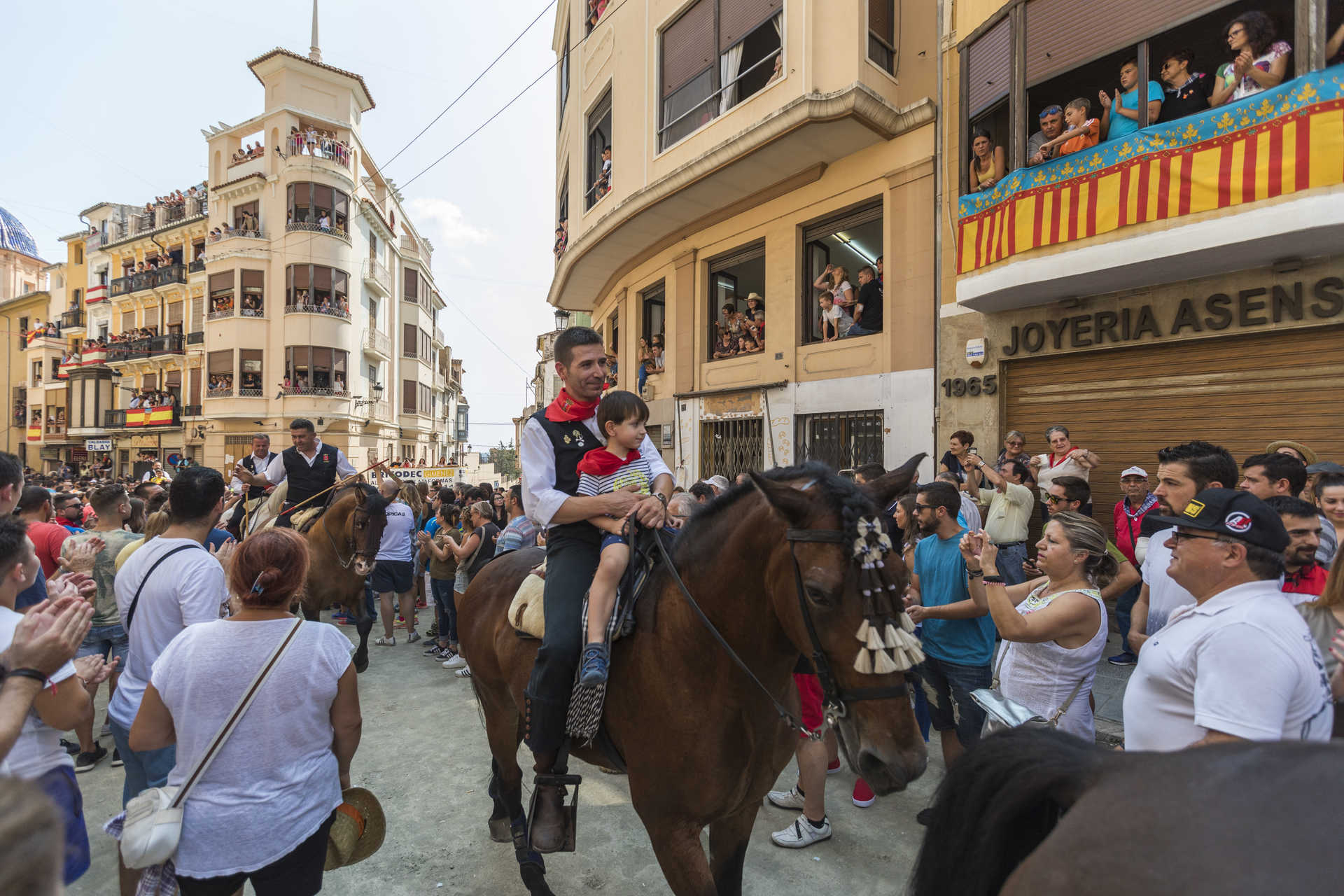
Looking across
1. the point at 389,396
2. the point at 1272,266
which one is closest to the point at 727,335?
the point at 1272,266

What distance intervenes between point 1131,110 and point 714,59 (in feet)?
24.3

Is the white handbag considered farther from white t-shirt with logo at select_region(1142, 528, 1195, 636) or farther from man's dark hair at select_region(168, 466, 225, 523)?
white t-shirt with logo at select_region(1142, 528, 1195, 636)

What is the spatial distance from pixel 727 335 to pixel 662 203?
10.2ft

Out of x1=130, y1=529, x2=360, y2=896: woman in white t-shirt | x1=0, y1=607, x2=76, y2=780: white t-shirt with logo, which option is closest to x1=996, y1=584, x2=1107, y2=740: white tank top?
x1=130, y1=529, x2=360, y2=896: woman in white t-shirt

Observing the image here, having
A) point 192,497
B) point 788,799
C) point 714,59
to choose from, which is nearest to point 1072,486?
point 788,799

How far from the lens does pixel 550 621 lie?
2.98 m

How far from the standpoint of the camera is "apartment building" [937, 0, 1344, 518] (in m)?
6.33

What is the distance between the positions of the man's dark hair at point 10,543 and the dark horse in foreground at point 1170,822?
3.16 m

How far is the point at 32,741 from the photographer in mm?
2057

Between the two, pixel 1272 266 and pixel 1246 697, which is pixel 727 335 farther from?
pixel 1246 697

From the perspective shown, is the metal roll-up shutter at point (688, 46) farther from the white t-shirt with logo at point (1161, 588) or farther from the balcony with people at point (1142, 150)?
the white t-shirt with logo at point (1161, 588)

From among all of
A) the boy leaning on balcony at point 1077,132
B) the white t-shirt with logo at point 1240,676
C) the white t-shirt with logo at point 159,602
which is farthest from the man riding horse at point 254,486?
the boy leaning on balcony at point 1077,132

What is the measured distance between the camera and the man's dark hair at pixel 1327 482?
3914 millimetres

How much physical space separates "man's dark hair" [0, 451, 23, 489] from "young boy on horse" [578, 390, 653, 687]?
2916mm
